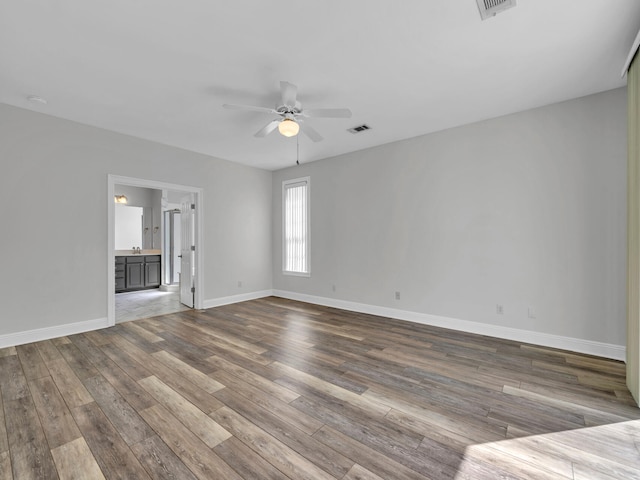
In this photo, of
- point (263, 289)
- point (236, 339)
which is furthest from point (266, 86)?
point (263, 289)

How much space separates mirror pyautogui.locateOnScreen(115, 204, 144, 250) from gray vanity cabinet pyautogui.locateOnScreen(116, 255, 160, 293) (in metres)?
0.81

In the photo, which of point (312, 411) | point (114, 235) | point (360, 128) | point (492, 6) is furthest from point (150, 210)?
point (492, 6)

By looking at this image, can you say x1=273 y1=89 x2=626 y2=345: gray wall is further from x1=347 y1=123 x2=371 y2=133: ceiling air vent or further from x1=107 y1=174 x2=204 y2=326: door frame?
x1=107 y1=174 x2=204 y2=326: door frame

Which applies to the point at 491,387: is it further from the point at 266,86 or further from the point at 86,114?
the point at 86,114

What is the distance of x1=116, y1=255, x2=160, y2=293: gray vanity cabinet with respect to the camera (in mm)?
6855

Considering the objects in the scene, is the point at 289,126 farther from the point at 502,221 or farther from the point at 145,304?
the point at 145,304

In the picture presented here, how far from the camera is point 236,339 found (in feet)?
11.8

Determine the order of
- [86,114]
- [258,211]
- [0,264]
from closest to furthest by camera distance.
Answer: [0,264], [86,114], [258,211]

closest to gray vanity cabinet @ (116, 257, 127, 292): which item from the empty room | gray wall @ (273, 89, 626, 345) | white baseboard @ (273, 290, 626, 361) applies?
the empty room

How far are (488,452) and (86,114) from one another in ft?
17.6

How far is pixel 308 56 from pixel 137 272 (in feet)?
23.1

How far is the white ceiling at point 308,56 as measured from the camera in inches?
78.2

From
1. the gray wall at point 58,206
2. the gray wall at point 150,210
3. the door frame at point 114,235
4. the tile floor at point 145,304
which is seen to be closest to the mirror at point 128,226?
the gray wall at point 150,210

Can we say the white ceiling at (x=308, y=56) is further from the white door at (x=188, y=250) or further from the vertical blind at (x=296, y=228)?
the vertical blind at (x=296, y=228)
